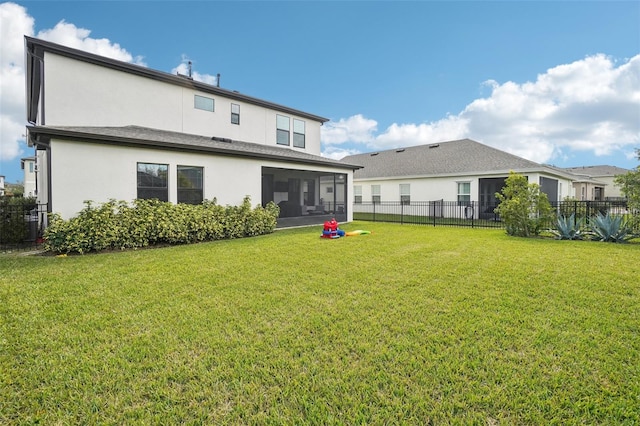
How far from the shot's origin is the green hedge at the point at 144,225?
7797mm

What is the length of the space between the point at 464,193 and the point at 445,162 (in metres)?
2.92

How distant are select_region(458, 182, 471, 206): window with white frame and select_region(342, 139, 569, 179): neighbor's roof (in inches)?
34.8

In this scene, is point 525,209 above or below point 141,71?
below

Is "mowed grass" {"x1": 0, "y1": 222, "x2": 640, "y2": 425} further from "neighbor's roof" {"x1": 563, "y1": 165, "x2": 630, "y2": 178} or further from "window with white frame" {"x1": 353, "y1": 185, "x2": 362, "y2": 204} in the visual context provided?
"neighbor's roof" {"x1": 563, "y1": 165, "x2": 630, "y2": 178}

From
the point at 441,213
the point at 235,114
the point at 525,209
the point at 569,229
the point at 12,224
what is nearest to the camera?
the point at 12,224

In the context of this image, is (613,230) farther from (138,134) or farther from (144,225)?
(138,134)

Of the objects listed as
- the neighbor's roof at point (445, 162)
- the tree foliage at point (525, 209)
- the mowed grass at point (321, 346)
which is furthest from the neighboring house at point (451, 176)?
the mowed grass at point (321, 346)

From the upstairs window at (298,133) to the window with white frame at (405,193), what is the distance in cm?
910

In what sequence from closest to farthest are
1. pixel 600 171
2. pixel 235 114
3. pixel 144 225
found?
1. pixel 144 225
2. pixel 235 114
3. pixel 600 171

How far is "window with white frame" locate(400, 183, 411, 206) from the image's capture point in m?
22.1

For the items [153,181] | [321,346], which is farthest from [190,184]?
[321,346]

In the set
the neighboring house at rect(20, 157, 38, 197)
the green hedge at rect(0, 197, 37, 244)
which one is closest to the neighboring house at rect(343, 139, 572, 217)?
the green hedge at rect(0, 197, 37, 244)

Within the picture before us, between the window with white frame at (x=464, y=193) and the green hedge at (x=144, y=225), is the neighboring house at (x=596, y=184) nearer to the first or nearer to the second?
the window with white frame at (x=464, y=193)

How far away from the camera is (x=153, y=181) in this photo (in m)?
9.97
